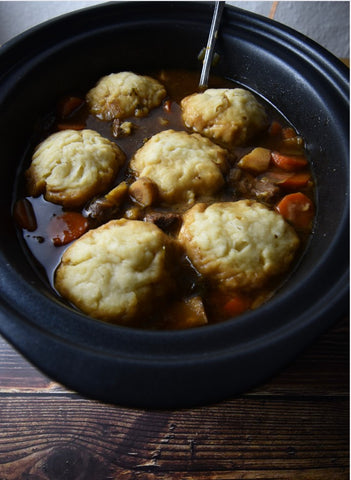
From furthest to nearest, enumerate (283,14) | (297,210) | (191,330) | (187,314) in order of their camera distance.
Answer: (283,14), (297,210), (187,314), (191,330)

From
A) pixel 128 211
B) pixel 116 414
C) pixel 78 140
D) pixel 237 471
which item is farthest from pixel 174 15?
pixel 237 471

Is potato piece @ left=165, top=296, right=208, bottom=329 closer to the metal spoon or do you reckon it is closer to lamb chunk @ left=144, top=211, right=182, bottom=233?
lamb chunk @ left=144, top=211, right=182, bottom=233

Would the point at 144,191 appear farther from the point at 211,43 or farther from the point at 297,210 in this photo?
the point at 211,43

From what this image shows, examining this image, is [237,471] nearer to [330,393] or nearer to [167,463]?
[167,463]

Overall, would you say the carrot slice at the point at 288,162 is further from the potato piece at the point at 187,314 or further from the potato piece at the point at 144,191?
the potato piece at the point at 187,314

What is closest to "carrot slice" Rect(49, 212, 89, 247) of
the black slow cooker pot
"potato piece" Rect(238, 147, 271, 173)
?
the black slow cooker pot

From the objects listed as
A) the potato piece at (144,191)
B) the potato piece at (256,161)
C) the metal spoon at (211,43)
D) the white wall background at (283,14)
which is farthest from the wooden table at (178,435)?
the white wall background at (283,14)

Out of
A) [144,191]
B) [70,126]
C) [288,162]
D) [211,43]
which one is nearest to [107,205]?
[144,191]
